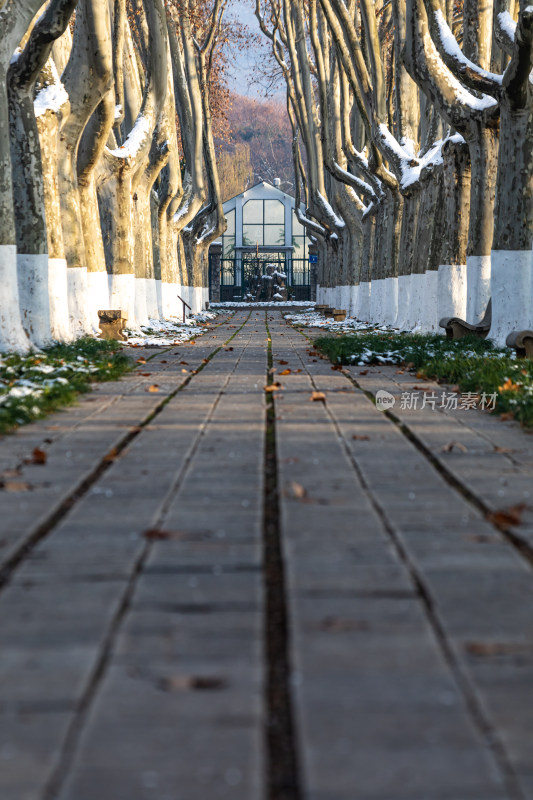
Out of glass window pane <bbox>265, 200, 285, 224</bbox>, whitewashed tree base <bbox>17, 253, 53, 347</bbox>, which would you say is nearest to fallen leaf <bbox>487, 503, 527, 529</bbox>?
whitewashed tree base <bbox>17, 253, 53, 347</bbox>

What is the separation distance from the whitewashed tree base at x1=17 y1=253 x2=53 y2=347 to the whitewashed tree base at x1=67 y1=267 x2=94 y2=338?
12.1 ft

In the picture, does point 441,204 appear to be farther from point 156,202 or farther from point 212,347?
point 156,202

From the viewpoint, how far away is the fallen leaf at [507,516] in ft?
13.4

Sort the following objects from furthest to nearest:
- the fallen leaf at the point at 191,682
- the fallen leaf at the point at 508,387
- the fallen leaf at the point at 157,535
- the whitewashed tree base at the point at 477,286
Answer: the whitewashed tree base at the point at 477,286 < the fallen leaf at the point at 508,387 < the fallen leaf at the point at 157,535 < the fallen leaf at the point at 191,682

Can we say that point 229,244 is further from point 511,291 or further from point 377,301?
point 511,291

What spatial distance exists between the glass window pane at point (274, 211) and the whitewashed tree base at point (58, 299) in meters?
64.2

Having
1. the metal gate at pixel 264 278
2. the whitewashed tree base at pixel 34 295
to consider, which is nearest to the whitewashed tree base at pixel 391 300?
the whitewashed tree base at pixel 34 295

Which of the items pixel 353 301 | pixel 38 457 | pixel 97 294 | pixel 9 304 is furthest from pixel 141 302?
pixel 38 457

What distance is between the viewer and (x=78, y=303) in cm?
1783

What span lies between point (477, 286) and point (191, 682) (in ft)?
45.4

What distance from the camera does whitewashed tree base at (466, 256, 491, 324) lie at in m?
15.4

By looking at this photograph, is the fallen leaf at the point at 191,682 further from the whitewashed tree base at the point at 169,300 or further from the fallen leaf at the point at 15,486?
the whitewashed tree base at the point at 169,300

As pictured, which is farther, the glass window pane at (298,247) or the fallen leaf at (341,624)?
the glass window pane at (298,247)

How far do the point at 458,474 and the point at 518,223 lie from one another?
28.5ft
